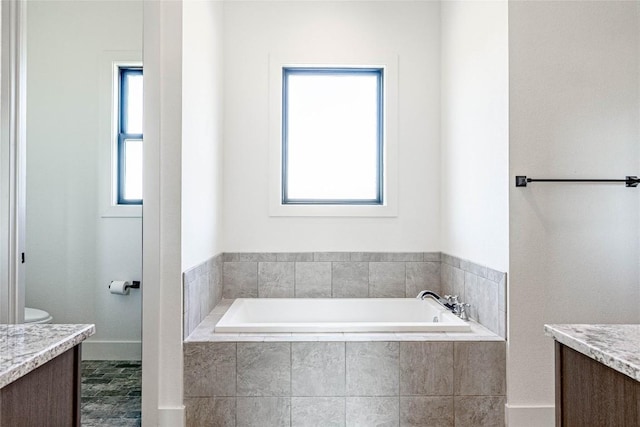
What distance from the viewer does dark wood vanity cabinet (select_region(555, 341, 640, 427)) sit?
102 centimetres

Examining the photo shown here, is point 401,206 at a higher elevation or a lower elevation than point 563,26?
lower

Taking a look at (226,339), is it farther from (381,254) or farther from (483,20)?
(483,20)

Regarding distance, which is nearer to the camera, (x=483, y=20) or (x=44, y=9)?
(x=483, y=20)

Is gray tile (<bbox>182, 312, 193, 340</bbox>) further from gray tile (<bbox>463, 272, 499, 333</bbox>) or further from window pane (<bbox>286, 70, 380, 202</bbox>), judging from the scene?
gray tile (<bbox>463, 272, 499, 333</bbox>)

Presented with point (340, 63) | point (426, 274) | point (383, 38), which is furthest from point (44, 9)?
point (426, 274)

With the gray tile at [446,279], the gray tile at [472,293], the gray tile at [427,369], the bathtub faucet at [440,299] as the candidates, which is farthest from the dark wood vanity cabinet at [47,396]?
the gray tile at [446,279]

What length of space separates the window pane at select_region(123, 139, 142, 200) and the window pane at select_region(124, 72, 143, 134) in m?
0.11

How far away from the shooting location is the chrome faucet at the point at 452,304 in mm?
2939

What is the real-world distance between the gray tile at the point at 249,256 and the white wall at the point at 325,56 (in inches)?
1.5

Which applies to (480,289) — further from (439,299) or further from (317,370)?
(317,370)

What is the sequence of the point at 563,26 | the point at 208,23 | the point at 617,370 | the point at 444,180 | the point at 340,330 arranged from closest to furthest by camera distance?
the point at 617,370 < the point at 563,26 < the point at 340,330 < the point at 208,23 < the point at 444,180

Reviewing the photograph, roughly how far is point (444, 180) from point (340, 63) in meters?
1.08

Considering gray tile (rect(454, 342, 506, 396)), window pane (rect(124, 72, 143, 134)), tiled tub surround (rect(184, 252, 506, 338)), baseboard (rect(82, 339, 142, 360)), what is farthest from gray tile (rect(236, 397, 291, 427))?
window pane (rect(124, 72, 143, 134))

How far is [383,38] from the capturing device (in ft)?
11.5
